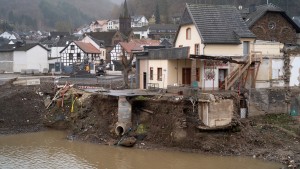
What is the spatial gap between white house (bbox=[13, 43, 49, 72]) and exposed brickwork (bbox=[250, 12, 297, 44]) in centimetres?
4004

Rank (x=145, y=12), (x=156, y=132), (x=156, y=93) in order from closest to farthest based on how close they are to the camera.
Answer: (x=156, y=132), (x=156, y=93), (x=145, y=12)

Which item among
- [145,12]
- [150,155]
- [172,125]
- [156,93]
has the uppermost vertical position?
[145,12]

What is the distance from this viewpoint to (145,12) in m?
155

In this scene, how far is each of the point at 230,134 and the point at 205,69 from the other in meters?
6.99

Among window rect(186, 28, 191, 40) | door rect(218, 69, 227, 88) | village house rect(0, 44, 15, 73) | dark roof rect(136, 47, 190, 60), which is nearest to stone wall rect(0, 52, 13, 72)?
village house rect(0, 44, 15, 73)

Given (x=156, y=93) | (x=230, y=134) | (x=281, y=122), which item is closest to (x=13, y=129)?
(x=156, y=93)

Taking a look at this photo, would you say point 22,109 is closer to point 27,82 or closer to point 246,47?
point 27,82

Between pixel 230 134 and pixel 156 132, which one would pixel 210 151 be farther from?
pixel 156 132

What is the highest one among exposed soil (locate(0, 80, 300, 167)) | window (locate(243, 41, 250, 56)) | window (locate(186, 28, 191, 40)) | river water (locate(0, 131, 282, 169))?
window (locate(186, 28, 191, 40))

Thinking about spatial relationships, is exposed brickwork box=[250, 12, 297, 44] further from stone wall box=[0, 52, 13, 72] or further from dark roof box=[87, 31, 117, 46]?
dark roof box=[87, 31, 117, 46]

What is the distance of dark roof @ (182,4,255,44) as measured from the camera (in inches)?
1419

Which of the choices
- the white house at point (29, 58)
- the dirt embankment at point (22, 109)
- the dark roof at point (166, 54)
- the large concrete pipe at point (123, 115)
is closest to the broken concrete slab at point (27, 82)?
the dirt embankment at point (22, 109)

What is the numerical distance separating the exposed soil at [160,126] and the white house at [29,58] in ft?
110

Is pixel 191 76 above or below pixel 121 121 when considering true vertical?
above
